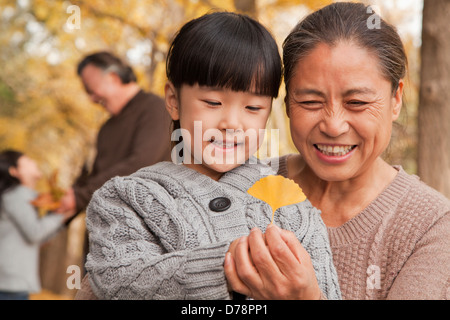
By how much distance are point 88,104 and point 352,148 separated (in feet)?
35.6

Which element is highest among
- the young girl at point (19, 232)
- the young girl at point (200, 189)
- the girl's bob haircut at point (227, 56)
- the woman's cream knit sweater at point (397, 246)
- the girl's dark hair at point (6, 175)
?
the girl's bob haircut at point (227, 56)

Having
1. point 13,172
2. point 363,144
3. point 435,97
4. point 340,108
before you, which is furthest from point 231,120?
point 13,172

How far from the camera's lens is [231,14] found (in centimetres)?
201

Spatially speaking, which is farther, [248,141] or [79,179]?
[79,179]

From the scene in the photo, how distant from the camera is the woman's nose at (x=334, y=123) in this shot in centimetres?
193

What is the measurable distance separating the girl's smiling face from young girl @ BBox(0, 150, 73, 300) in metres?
3.16

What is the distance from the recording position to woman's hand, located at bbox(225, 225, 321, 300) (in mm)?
1447

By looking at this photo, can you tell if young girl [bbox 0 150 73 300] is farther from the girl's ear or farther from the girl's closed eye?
the girl's closed eye

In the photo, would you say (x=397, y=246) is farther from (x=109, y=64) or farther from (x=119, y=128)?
(x=109, y=64)

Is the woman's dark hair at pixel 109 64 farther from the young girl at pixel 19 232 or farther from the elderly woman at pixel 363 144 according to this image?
the elderly woman at pixel 363 144

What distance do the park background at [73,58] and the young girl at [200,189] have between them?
421cm

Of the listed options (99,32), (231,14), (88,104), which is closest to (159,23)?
(99,32)

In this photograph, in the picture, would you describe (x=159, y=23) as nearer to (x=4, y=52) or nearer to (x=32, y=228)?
(x=4, y=52)

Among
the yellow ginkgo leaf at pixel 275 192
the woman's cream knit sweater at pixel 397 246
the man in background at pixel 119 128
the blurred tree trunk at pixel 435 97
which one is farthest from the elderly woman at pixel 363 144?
the blurred tree trunk at pixel 435 97
